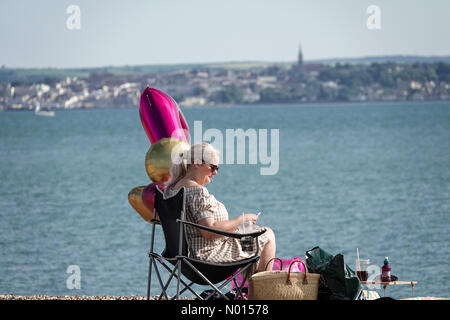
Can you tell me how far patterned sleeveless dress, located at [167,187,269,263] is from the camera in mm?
4559

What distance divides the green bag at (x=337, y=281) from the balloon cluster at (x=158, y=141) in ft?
3.50

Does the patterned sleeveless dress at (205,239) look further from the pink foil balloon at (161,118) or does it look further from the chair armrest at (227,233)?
the pink foil balloon at (161,118)

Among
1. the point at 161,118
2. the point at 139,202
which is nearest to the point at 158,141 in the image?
the point at 161,118

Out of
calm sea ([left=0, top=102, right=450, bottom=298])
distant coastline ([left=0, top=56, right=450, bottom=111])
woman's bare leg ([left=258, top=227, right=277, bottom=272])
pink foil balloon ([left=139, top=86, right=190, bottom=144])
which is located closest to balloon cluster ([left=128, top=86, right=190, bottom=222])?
pink foil balloon ([left=139, top=86, right=190, bottom=144])

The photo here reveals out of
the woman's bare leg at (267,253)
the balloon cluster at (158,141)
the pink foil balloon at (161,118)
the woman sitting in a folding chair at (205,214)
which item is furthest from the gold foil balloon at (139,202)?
the woman's bare leg at (267,253)

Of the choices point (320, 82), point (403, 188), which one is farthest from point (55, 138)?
point (403, 188)

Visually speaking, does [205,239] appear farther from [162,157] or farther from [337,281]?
[162,157]

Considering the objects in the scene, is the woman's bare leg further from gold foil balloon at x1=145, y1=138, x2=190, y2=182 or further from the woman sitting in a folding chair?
gold foil balloon at x1=145, y1=138, x2=190, y2=182

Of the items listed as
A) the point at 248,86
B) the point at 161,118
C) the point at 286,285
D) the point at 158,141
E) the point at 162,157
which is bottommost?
the point at 286,285

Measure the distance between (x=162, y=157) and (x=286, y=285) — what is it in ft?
4.00

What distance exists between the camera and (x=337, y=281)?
467 centimetres

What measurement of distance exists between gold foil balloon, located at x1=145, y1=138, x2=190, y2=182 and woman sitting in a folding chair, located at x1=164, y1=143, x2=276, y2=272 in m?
0.59

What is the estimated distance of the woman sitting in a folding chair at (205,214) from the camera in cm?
455
